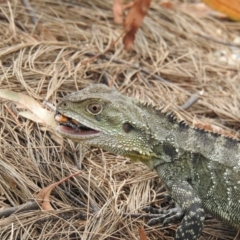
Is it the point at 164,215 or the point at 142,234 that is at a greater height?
the point at 142,234

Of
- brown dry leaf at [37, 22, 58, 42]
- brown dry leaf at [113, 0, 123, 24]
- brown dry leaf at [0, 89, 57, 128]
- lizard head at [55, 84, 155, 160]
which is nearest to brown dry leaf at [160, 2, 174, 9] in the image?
brown dry leaf at [113, 0, 123, 24]

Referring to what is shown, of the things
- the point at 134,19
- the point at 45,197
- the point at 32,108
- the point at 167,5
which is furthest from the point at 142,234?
the point at 167,5

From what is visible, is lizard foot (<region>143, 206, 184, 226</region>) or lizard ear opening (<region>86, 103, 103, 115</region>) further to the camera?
lizard foot (<region>143, 206, 184, 226</region>)

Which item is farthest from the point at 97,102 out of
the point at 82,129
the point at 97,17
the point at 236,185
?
the point at 97,17

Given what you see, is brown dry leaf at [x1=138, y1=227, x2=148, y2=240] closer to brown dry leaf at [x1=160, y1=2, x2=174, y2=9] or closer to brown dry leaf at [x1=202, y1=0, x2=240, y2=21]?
brown dry leaf at [x1=202, y1=0, x2=240, y2=21]

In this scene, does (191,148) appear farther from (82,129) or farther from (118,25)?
(118,25)

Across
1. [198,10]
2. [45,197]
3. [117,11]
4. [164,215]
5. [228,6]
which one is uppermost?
[228,6]

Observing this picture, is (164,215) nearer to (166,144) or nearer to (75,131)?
(166,144)
